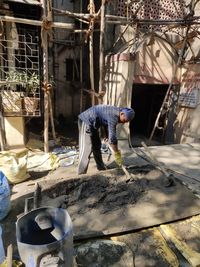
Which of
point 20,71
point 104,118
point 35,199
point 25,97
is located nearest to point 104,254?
point 35,199

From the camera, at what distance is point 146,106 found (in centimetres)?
1108

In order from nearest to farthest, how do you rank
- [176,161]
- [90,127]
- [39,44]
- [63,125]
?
[90,127] < [176,161] < [39,44] < [63,125]

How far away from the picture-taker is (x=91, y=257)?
286 cm

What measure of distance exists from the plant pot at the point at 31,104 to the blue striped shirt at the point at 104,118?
1.61 m

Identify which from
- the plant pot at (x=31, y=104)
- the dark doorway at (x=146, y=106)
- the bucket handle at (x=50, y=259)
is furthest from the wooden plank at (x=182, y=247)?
the dark doorway at (x=146, y=106)

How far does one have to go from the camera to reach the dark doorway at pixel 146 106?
10.1 m

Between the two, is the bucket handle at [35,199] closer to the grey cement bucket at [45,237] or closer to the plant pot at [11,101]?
the grey cement bucket at [45,237]

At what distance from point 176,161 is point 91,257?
3652 millimetres

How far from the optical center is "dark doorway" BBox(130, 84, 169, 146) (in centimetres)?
1009

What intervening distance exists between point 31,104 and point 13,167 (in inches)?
68.7

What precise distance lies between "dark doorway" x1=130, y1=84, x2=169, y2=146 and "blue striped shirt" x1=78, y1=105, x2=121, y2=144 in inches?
217

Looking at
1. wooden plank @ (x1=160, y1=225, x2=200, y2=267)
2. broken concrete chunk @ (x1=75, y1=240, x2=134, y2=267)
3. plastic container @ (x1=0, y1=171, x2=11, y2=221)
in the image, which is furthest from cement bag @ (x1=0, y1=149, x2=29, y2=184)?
wooden plank @ (x1=160, y1=225, x2=200, y2=267)

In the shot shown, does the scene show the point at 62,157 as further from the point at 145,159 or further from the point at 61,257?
the point at 61,257

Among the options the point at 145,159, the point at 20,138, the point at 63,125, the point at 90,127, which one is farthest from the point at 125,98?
the point at 63,125
